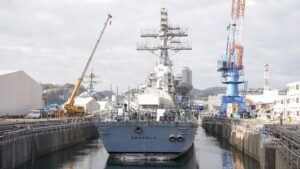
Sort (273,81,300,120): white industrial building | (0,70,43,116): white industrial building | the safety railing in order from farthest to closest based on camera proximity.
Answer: (273,81,300,120): white industrial building < (0,70,43,116): white industrial building < the safety railing

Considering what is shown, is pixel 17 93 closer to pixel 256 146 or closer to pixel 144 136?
pixel 144 136

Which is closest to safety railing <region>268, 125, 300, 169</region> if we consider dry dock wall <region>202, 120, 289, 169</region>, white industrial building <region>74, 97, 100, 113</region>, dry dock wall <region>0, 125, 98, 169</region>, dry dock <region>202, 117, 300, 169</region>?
dry dock <region>202, 117, 300, 169</region>

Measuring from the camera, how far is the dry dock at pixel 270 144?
71.6 feet

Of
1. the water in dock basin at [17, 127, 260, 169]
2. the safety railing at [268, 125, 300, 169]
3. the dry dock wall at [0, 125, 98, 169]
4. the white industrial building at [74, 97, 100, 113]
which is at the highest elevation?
the white industrial building at [74, 97, 100, 113]

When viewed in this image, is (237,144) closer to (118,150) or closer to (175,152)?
(175,152)

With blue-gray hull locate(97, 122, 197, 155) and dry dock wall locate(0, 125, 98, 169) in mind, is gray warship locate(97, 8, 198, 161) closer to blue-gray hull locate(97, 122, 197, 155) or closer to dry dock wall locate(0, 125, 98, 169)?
blue-gray hull locate(97, 122, 197, 155)

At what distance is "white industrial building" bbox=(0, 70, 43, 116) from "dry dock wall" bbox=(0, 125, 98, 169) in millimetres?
13512

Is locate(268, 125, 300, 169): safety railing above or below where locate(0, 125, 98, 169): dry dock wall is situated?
above

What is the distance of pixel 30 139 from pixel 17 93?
1368 inches

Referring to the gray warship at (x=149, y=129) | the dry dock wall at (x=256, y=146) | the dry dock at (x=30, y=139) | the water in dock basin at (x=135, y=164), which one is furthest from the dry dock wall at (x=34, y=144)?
the dry dock wall at (x=256, y=146)

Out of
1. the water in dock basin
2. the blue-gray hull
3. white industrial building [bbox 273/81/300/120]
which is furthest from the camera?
white industrial building [bbox 273/81/300/120]

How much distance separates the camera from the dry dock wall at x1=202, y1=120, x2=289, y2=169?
28.9 metres

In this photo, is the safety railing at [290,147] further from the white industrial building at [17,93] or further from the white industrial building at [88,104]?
the white industrial building at [88,104]

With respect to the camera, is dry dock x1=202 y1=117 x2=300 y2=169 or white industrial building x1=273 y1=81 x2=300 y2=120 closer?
dry dock x1=202 y1=117 x2=300 y2=169
